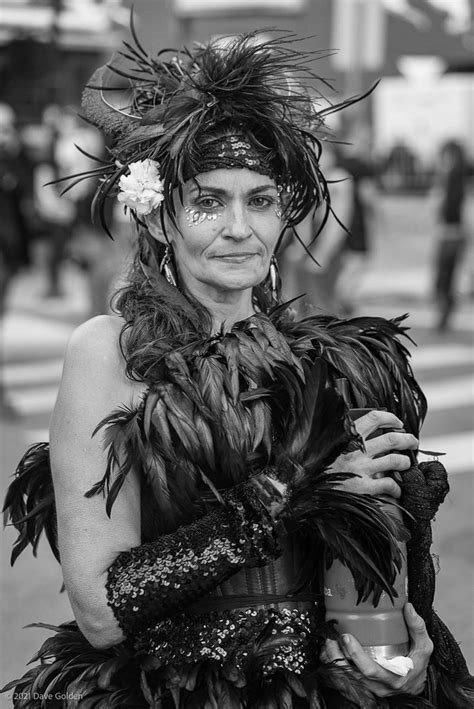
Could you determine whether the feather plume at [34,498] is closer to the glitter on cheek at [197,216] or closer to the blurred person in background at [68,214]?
the glitter on cheek at [197,216]

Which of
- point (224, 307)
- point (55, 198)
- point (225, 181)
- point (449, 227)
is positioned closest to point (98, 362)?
point (224, 307)

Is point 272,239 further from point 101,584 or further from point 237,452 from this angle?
point 101,584

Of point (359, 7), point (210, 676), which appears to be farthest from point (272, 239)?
point (359, 7)

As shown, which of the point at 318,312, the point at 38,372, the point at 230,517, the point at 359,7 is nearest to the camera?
the point at 230,517

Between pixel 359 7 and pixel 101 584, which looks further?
pixel 359 7

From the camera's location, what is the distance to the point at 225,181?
232 cm

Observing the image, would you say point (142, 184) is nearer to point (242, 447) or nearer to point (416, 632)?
point (242, 447)

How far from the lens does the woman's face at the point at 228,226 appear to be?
232 cm

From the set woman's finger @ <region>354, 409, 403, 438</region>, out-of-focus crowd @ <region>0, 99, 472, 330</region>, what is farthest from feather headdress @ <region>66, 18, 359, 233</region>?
out-of-focus crowd @ <region>0, 99, 472, 330</region>

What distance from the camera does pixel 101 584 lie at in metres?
2.13

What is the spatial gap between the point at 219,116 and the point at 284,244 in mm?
615

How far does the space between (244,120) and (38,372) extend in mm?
7646

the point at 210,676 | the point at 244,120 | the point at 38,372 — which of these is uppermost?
the point at 244,120

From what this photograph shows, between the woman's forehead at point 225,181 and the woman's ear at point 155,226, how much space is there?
0.47 ft
